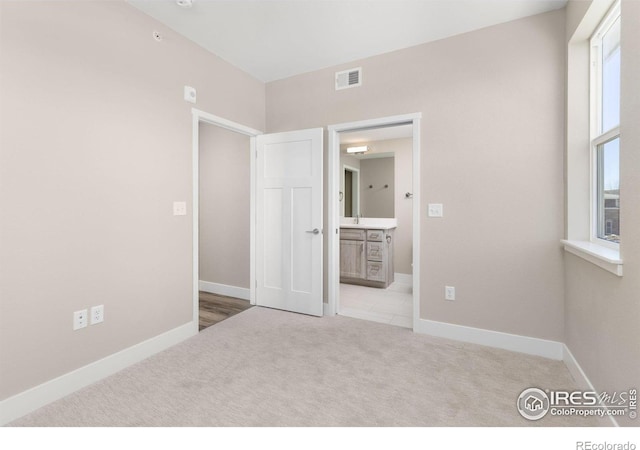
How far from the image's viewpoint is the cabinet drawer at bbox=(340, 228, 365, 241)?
181 inches

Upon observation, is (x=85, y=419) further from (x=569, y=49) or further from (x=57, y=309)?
(x=569, y=49)

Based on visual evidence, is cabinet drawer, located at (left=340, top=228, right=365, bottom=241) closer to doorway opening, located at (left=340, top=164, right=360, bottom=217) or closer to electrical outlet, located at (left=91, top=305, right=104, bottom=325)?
doorway opening, located at (left=340, top=164, right=360, bottom=217)

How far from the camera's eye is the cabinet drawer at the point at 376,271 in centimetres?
447

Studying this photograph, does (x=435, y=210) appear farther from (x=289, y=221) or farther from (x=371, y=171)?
(x=371, y=171)

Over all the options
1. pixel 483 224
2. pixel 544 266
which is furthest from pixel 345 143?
pixel 544 266

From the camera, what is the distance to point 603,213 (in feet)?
6.81

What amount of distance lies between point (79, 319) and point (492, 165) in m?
3.29

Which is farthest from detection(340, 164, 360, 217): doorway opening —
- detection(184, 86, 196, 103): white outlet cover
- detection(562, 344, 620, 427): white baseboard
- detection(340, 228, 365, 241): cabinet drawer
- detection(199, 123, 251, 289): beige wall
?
detection(562, 344, 620, 427): white baseboard

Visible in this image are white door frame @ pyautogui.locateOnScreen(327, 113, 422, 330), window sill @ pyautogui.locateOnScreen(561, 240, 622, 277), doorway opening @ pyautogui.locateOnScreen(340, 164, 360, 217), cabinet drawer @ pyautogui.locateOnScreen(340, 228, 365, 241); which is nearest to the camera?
window sill @ pyautogui.locateOnScreen(561, 240, 622, 277)

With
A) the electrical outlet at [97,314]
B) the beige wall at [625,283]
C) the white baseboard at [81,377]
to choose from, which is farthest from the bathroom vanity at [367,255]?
the electrical outlet at [97,314]

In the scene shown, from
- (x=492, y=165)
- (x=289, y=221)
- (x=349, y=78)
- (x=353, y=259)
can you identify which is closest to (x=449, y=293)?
(x=492, y=165)

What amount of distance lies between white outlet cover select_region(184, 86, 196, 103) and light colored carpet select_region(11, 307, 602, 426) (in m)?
2.15
